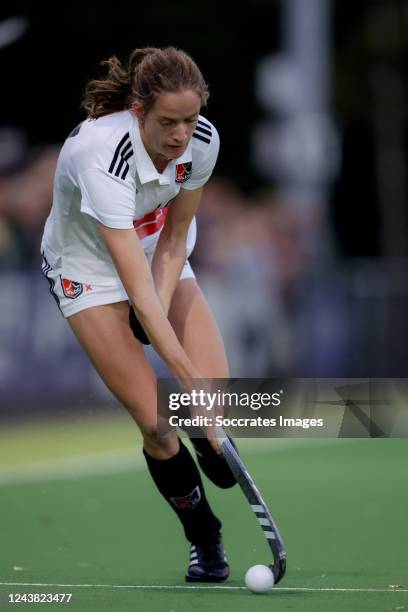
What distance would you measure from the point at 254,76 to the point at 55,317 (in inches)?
579

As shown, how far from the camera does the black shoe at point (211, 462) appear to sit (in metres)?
6.81

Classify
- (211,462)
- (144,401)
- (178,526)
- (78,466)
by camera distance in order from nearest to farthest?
(144,401), (211,462), (178,526), (78,466)

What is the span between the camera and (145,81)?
241 inches

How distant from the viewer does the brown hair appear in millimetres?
6055

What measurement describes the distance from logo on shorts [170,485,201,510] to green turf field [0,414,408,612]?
0.32 metres

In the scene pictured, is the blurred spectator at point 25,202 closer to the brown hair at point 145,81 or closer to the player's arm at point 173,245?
the player's arm at point 173,245

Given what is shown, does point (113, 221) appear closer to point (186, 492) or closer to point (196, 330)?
point (196, 330)

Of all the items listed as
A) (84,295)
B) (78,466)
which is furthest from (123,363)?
(78,466)

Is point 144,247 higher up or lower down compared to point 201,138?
lower down

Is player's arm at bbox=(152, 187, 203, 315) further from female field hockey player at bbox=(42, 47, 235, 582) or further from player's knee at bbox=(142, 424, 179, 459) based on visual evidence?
player's knee at bbox=(142, 424, 179, 459)

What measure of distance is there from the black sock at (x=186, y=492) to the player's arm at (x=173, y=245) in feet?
2.12

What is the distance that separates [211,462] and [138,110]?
1584 mm

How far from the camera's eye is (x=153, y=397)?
6.39 meters

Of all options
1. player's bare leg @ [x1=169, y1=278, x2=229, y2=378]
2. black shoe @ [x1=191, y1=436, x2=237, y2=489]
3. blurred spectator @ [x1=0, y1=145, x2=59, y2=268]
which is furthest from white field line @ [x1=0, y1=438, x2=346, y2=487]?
player's bare leg @ [x1=169, y1=278, x2=229, y2=378]
